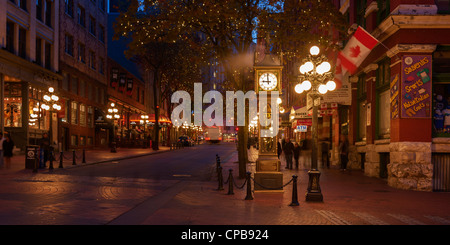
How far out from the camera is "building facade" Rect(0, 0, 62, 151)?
98.0 ft

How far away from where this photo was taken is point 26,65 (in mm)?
31688

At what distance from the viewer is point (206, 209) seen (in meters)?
11.0

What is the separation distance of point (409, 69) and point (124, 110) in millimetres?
47440

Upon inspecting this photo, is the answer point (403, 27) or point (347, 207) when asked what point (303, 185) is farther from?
point (403, 27)

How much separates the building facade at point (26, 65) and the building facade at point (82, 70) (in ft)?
6.42

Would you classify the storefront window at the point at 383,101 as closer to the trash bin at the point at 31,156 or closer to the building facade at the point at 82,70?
the trash bin at the point at 31,156

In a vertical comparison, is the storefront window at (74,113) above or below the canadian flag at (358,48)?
below

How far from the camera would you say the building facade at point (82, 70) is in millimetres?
40188

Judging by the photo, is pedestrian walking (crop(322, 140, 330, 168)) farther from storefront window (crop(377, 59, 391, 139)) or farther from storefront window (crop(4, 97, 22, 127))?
storefront window (crop(4, 97, 22, 127))

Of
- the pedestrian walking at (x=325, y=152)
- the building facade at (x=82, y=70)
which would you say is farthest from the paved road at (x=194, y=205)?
the building facade at (x=82, y=70)

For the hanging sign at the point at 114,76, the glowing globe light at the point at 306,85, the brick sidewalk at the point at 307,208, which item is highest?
the hanging sign at the point at 114,76

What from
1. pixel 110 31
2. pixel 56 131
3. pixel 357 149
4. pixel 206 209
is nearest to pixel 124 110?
pixel 110 31

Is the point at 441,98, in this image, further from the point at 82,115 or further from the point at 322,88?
the point at 82,115
